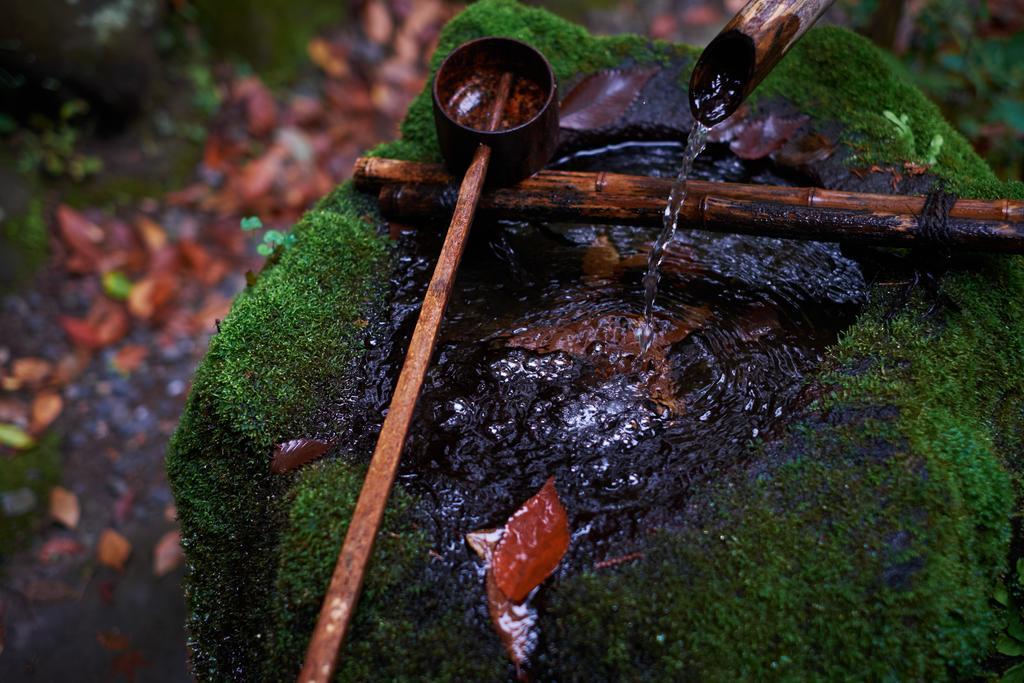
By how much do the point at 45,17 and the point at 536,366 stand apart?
348 centimetres

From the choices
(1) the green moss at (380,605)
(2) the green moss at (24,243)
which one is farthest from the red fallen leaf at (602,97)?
(2) the green moss at (24,243)

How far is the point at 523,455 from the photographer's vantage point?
2.02m

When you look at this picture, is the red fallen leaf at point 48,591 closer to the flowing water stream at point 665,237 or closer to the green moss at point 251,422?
the green moss at point 251,422

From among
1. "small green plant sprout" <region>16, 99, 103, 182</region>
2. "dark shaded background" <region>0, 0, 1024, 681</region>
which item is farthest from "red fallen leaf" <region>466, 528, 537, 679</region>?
"small green plant sprout" <region>16, 99, 103, 182</region>

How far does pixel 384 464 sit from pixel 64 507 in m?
2.32

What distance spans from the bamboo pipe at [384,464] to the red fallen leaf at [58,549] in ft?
6.95

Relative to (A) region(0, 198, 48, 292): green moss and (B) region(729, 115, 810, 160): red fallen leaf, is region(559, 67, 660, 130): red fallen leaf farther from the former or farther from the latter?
(A) region(0, 198, 48, 292): green moss

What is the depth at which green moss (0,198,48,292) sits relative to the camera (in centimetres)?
370

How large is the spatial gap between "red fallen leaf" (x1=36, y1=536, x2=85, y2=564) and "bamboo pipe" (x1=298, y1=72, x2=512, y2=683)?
6.95 feet

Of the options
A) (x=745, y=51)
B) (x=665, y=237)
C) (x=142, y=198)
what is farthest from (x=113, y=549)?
(x=745, y=51)

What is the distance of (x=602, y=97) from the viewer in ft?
9.61

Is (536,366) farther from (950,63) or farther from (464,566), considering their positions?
(950,63)

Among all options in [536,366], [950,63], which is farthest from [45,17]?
[950,63]

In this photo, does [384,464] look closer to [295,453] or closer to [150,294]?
[295,453]
